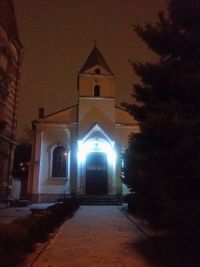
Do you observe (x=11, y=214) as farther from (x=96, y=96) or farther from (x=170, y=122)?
(x=96, y=96)

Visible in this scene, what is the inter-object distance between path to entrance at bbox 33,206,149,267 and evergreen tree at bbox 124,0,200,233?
3.77ft

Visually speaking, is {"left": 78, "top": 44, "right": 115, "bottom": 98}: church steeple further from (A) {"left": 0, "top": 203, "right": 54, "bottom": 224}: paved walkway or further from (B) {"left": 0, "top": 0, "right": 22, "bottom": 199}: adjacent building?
(A) {"left": 0, "top": 203, "right": 54, "bottom": 224}: paved walkway

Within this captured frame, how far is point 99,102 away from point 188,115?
26.8 m

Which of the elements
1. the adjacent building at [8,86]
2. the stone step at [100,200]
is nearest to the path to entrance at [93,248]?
the adjacent building at [8,86]

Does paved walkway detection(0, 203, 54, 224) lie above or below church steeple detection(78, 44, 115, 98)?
below

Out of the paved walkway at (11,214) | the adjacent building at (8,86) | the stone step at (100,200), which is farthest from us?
the stone step at (100,200)

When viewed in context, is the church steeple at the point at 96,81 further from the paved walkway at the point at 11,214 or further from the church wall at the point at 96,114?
the paved walkway at the point at 11,214

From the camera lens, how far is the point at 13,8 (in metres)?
29.4

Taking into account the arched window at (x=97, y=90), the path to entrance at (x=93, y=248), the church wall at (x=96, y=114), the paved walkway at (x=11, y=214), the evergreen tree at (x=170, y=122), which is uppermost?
the arched window at (x=97, y=90)

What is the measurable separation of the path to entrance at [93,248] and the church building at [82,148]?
60.1 feet

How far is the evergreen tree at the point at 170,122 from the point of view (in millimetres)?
7059

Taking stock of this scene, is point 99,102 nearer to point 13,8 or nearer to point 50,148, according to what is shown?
point 50,148

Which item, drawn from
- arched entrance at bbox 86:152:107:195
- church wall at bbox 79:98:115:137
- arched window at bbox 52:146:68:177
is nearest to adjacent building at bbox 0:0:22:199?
arched window at bbox 52:146:68:177

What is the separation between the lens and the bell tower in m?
33.3
